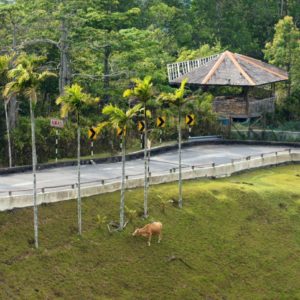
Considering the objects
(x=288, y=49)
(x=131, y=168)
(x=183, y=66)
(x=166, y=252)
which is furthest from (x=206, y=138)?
(x=166, y=252)

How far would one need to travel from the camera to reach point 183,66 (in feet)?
220

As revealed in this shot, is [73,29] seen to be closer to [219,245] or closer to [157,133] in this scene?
[157,133]

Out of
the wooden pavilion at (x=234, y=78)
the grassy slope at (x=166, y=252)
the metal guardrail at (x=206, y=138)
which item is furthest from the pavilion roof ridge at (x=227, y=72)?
the grassy slope at (x=166, y=252)

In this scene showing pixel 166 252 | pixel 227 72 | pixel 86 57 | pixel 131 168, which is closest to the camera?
pixel 166 252

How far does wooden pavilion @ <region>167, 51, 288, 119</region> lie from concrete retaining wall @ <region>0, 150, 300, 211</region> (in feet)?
27.6

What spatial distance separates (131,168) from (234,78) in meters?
17.7

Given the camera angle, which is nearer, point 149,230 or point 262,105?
point 149,230

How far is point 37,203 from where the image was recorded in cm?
3734

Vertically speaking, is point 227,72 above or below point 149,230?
above

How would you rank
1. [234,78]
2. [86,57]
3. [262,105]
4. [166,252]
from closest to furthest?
1. [166,252]
2. [86,57]
3. [234,78]
4. [262,105]

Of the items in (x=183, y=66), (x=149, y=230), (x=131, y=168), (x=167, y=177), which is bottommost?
(x=149, y=230)

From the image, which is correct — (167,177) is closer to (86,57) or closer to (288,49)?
(86,57)

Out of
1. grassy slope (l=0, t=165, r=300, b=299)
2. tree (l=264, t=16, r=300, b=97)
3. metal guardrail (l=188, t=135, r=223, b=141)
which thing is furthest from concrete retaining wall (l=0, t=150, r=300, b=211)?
tree (l=264, t=16, r=300, b=97)

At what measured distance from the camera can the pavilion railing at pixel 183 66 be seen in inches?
2559
